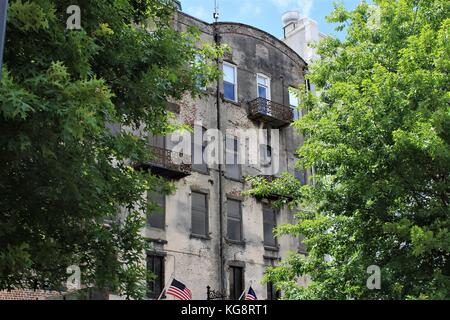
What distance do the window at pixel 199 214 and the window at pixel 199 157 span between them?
3.42 ft

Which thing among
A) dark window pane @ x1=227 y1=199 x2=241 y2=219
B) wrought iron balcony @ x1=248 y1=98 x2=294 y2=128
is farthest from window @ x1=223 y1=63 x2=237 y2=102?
dark window pane @ x1=227 y1=199 x2=241 y2=219

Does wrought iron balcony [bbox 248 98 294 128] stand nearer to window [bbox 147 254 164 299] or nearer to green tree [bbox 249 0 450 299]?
window [bbox 147 254 164 299]

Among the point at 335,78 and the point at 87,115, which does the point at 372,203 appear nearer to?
the point at 335,78

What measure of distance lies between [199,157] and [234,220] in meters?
2.97

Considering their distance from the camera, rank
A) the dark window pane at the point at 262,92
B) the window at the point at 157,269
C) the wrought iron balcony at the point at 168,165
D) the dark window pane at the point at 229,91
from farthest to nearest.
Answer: the dark window pane at the point at 262,92, the dark window pane at the point at 229,91, the wrought iron balcony at the point at 168,165, the window at the point at 157,269

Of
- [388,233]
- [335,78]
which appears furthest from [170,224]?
[388,233]

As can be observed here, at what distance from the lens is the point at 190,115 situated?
25047mm

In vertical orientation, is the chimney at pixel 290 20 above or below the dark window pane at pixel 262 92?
above

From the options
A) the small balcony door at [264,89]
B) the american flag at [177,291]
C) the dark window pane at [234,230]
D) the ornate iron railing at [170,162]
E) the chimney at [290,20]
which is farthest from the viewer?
the chimney at [290,20]

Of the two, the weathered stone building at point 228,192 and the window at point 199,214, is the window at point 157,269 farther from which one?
the window at point 199,214

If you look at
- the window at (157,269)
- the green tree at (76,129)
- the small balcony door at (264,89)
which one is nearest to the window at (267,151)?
the small balcony door at (264,89)

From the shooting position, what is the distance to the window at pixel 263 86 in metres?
28.6

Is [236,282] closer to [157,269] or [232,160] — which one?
[157,269]

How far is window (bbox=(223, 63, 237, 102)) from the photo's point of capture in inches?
1067
